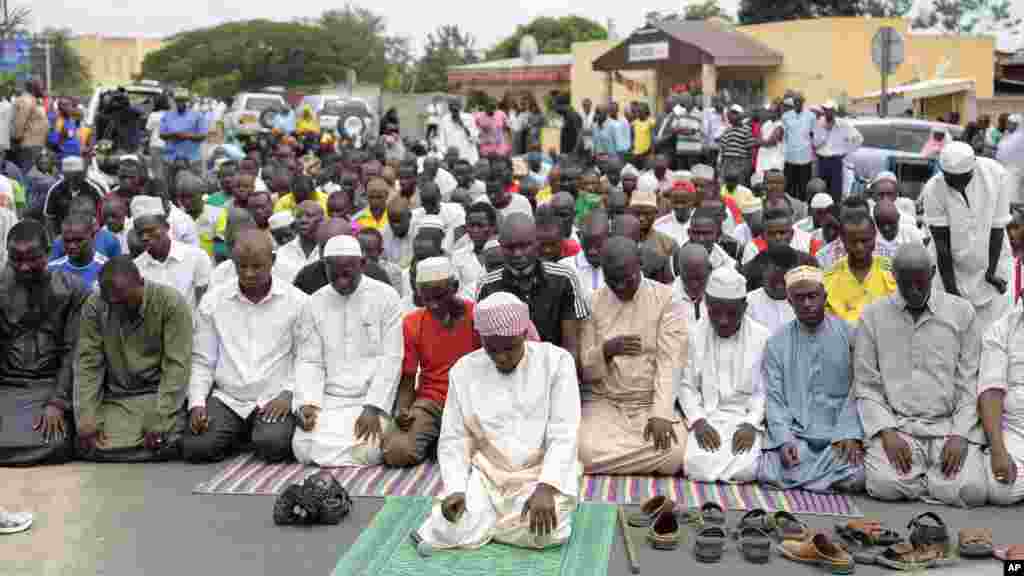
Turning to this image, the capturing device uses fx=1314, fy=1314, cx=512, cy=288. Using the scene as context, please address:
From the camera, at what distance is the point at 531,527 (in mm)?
5816

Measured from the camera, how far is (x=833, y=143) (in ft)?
55.7

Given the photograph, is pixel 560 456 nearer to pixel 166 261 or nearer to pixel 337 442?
pixel 337 442

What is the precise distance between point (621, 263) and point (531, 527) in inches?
77.3

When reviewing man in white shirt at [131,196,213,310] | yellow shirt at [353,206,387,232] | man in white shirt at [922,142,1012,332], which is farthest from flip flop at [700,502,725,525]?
yellow shirt at [353,206,387,232]

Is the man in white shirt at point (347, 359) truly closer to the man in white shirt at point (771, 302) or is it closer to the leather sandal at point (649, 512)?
the leather sandal at point (649, 512)

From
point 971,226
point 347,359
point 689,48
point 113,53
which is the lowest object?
point 347,359

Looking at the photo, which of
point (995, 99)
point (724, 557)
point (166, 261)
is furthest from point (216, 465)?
point (995, 99)

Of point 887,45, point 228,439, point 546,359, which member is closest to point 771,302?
point 546,359

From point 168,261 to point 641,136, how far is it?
A: 12.7 meters

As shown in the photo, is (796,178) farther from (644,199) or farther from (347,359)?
(347,359)

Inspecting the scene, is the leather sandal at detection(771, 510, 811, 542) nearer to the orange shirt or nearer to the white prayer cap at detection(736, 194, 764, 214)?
the orange shirt

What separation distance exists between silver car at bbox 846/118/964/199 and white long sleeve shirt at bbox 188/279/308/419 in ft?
33.6

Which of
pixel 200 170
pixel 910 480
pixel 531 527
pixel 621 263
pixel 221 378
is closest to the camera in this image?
pixel 531 527

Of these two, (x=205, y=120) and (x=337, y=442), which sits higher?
(x=205, y=120)
